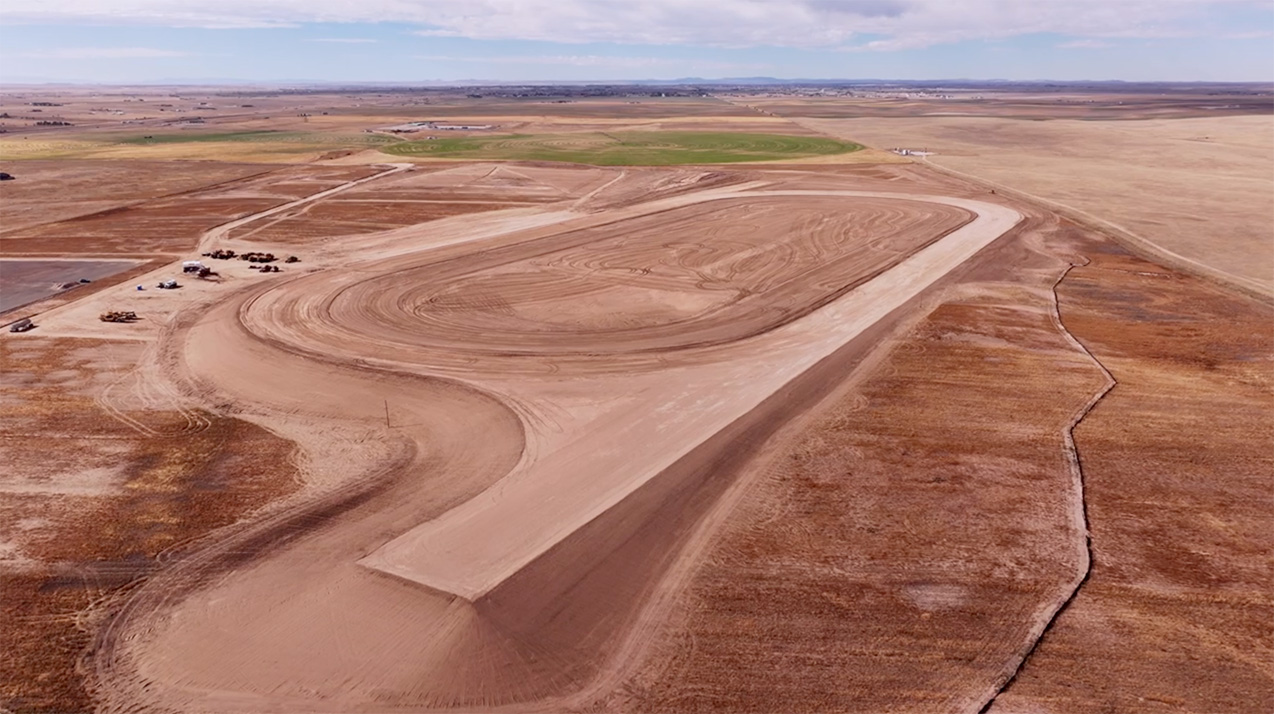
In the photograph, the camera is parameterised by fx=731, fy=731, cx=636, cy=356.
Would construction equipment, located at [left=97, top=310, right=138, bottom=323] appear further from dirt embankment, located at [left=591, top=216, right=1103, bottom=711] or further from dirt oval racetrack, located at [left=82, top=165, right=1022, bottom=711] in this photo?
dirt embankment, located at [left=591, top=216, right=1103, bottom=711]

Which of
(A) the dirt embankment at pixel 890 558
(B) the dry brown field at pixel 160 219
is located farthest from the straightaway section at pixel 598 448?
(B) the dry brown field at pixel 160 219

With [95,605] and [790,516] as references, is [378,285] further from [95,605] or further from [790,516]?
[790,516]

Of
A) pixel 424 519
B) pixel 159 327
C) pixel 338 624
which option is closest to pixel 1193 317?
pixel 424 519

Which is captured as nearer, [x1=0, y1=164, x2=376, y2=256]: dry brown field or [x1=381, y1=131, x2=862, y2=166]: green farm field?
[x1=0, y1=164, x2=376, y2=256]: dry brown field

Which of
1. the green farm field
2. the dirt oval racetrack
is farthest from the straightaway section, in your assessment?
the green farm field

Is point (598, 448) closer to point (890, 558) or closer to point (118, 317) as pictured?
point (890, 558)

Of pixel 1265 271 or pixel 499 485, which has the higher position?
pixel 1265 271

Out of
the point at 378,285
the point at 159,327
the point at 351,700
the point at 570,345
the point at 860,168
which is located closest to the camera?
the point at 351,700
